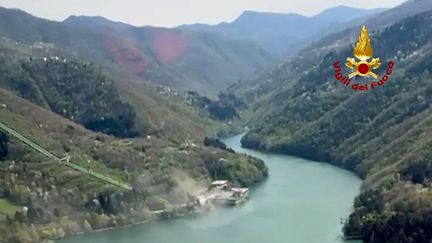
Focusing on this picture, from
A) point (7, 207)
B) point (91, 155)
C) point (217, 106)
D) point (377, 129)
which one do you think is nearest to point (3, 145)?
point (91, 155)

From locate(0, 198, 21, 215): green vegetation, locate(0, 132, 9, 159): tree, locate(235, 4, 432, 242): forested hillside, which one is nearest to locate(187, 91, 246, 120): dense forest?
locate(235, 4, 432, 242): forested hillside

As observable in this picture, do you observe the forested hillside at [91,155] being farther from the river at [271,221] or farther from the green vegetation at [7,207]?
the river at [271,221]

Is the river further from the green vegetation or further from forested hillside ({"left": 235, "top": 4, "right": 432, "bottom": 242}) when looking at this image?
the green vegetation

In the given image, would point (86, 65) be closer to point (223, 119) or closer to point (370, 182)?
point (223, 119)

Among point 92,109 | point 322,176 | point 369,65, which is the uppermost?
point 369,65

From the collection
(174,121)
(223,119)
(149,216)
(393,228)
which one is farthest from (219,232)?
(223,119)

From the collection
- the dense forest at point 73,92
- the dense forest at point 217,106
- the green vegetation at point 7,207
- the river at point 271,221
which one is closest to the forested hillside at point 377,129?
the river at point 271,221
